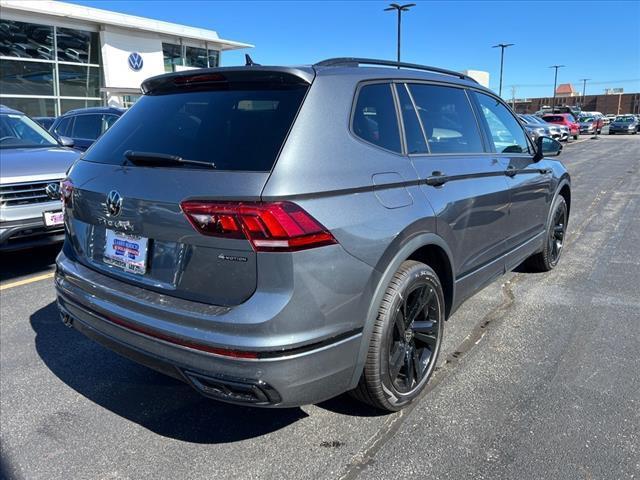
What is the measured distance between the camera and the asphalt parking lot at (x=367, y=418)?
251cm

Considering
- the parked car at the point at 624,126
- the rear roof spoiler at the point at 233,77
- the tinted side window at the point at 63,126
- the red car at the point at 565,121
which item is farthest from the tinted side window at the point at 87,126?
the parked car at the point at 624,126

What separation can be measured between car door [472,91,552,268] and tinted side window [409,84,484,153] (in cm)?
23

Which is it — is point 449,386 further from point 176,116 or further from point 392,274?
point 176,116

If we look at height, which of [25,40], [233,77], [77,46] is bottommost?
[233,77]

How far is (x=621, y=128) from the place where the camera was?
4347 centimetres

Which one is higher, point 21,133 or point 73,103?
point 73,103

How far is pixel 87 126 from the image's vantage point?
9625 millimetres

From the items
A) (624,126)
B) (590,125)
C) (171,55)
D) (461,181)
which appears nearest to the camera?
(461,181)

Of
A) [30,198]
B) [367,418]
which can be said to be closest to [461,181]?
[367,418]

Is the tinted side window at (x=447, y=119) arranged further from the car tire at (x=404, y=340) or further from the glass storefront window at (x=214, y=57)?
the glass storefront window at (x=214, y=57)

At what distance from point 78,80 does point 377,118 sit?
1266 inches

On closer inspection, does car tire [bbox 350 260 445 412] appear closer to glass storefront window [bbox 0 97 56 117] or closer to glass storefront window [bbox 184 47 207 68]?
glass storefront window [bbox 0 97 56 117]

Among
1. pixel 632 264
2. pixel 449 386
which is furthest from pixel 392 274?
pixel 632 264

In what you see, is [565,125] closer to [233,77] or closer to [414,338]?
[414,338]
